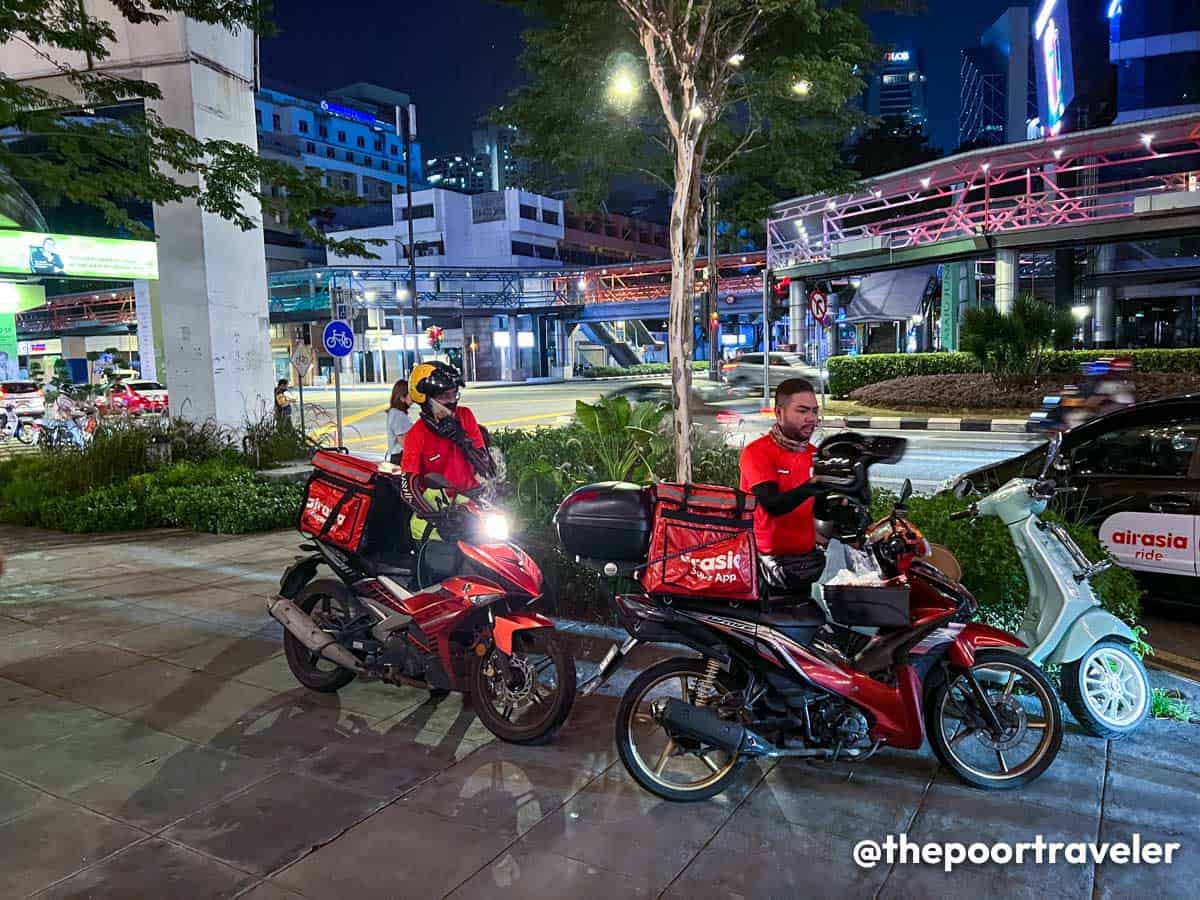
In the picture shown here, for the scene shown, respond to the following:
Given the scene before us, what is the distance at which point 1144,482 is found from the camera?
6.16 m

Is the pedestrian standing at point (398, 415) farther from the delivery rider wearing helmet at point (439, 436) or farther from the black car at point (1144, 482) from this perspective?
the black car at point (1144, 482)

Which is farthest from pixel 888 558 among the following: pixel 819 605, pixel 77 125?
pixel 77 125

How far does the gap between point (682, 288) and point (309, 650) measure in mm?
4023

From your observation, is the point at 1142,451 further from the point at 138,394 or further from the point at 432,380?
the point at 138,394

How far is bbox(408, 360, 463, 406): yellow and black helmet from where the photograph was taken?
5.24 meters

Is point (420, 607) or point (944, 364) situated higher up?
point (944, 364)

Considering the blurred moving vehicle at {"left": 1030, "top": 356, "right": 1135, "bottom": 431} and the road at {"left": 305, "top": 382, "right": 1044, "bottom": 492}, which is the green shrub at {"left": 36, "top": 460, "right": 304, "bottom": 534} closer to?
the road at {"left": 305, "top": 382, "right": 1044, "bottom": 492}

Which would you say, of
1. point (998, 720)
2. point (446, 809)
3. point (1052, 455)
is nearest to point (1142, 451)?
point (1052, 455)

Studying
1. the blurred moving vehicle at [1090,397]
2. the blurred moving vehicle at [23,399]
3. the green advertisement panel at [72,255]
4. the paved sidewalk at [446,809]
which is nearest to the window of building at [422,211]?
the blurred moving vehicle at [23,399]

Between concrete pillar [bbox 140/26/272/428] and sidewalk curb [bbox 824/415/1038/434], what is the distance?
1358 cm

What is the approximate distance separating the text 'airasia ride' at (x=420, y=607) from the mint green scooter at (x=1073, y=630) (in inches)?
90.9

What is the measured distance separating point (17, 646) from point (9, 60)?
37.0 feet

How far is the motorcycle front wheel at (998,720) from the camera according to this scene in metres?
3.80

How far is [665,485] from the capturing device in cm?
387
